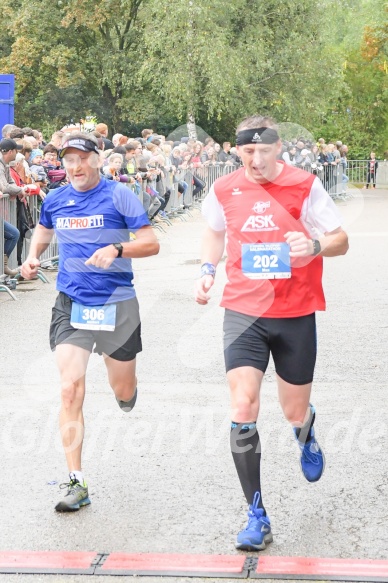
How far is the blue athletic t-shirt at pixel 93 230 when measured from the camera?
19.8 feet

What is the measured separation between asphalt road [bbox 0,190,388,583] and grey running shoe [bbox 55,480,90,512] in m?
0.04

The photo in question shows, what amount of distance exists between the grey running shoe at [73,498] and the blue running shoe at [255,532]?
3.08ft

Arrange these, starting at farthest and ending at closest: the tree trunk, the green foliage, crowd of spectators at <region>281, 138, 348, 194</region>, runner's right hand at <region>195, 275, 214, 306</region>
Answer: the tree trunk
the green foliage
crowd of spectators at <region>281, 138, 348, 194</region>
runner's right hand at <region>195, 275, 214, 306</region>

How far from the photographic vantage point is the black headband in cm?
534

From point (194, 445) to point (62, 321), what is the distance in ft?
4.34

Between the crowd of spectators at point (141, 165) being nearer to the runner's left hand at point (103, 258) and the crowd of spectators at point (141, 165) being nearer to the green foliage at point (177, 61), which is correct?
the runner's left hand at point (103, 258)

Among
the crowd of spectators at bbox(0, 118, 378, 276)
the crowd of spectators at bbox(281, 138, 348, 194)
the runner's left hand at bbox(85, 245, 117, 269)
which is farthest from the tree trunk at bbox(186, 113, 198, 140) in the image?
the runner's left hand at bbox(85, 245, 117, 269)

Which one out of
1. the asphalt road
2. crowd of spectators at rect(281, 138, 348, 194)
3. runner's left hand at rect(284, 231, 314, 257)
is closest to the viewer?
runner's left hand at rect(284, 231, 314, 257)

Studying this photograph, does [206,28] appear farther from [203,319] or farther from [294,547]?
[294,547]

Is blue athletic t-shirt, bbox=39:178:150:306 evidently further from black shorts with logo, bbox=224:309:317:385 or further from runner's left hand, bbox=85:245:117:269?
black shorts with logo, bbox=224:309:317:385

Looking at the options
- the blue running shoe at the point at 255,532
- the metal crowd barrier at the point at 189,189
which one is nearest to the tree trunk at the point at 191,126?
the metal crowd barrier at the point at 189,189

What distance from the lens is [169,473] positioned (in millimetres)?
6320

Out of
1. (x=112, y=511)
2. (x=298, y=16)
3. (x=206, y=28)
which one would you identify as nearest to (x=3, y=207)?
(x=112, y=511)

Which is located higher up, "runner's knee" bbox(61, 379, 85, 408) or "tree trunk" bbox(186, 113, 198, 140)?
"runner's knee" bbox(61, 379, 85, 408)
